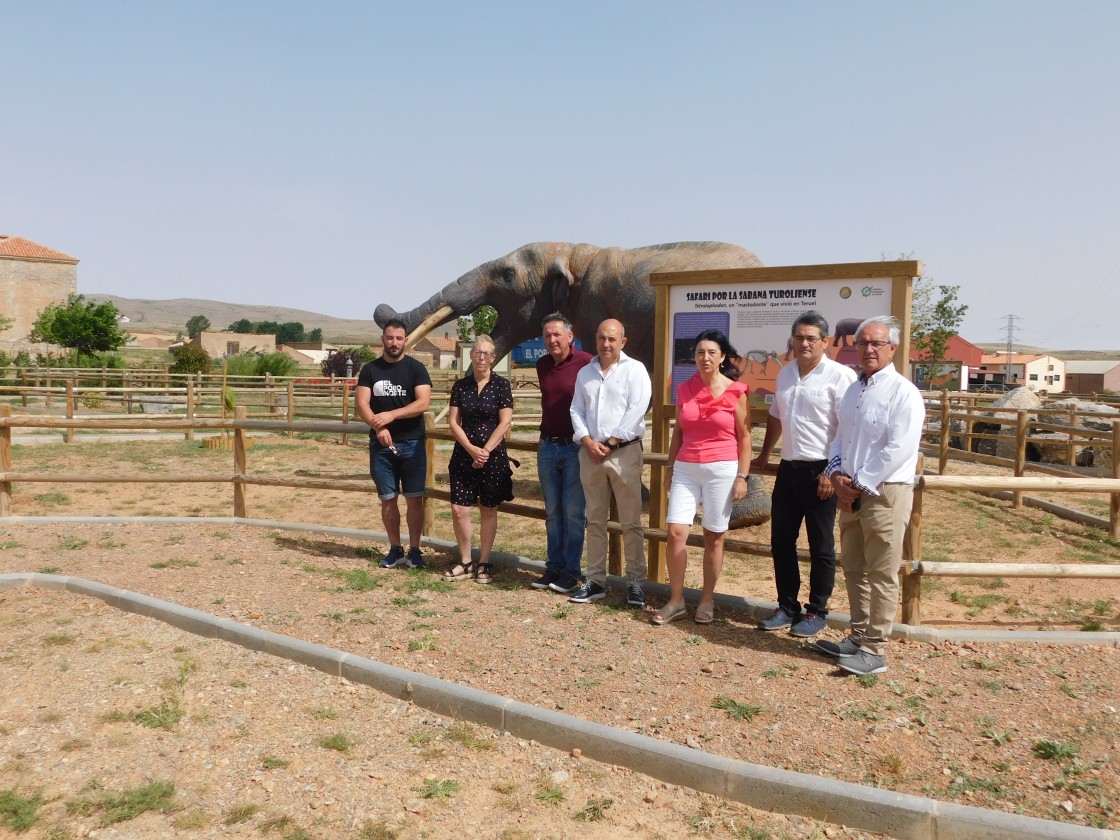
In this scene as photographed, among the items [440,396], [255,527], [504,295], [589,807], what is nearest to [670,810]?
[589,807]

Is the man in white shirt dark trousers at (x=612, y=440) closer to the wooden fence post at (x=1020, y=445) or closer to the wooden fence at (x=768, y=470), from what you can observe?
the wooden fence at (x=768, y=470)

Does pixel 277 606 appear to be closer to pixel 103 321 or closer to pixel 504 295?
pixel 504 295

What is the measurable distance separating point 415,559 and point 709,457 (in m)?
2.39

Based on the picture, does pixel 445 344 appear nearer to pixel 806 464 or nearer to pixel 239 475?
pixel 239 475

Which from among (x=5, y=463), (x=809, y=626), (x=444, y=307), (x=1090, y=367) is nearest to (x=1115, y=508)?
(x=809, y=626)

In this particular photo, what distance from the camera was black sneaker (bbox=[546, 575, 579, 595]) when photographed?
5.33m

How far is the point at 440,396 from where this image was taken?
58.4 ft

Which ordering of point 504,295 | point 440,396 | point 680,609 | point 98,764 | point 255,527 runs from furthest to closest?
point 440,396
point 504,295
point 255,527
point 680,609
point 98,764

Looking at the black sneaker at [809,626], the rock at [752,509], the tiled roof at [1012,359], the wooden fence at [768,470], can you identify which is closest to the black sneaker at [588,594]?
the wooden fence at [768,470]

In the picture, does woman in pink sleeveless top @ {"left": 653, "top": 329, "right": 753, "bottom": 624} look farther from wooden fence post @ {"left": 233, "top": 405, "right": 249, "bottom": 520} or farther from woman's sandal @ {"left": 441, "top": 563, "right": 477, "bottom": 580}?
wooden fence post @ {"left": 233, "top": 405, "right": 249, "bottom": 520}

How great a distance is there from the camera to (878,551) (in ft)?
13.1

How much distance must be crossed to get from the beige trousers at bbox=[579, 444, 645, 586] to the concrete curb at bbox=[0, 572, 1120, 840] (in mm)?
1566

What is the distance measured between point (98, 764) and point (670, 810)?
2.12 m

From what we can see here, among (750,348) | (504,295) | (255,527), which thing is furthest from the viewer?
(504,295)
